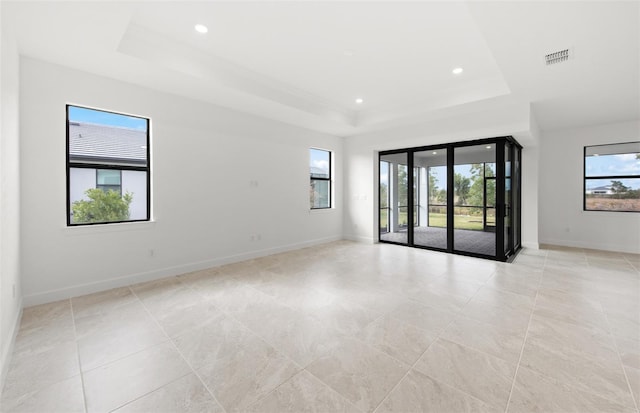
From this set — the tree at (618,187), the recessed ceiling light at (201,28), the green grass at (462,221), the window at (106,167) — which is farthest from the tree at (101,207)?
the tree at (618,187)

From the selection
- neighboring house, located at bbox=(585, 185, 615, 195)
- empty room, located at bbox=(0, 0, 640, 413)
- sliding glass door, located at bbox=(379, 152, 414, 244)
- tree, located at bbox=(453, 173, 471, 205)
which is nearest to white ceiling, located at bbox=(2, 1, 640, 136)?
empty room, located at bbox=(0, 0, 640, 413)

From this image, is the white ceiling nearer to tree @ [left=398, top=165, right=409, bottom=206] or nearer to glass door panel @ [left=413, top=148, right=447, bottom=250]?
glass door panel @ [left=413, top=148, right=447, bottom=250]

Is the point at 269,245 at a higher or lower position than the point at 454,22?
lower

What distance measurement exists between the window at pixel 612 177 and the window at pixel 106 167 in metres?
8.82

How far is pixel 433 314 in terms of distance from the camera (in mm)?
2871

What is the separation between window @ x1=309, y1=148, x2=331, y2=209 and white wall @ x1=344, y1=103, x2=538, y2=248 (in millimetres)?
553

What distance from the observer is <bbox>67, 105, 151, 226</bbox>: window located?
350 cm

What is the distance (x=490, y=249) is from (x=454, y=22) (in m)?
4.53

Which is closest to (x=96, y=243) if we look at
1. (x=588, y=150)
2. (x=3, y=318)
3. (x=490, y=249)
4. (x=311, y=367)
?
(x=3, y=318)

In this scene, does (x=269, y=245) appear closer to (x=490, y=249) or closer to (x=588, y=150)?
(x=490, y=249)

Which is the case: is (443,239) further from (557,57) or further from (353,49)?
(353,49)

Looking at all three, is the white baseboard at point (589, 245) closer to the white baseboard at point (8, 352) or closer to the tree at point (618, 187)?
the tree at point (618, 187)

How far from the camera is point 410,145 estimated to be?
620 cm

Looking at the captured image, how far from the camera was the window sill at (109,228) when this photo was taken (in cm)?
341
